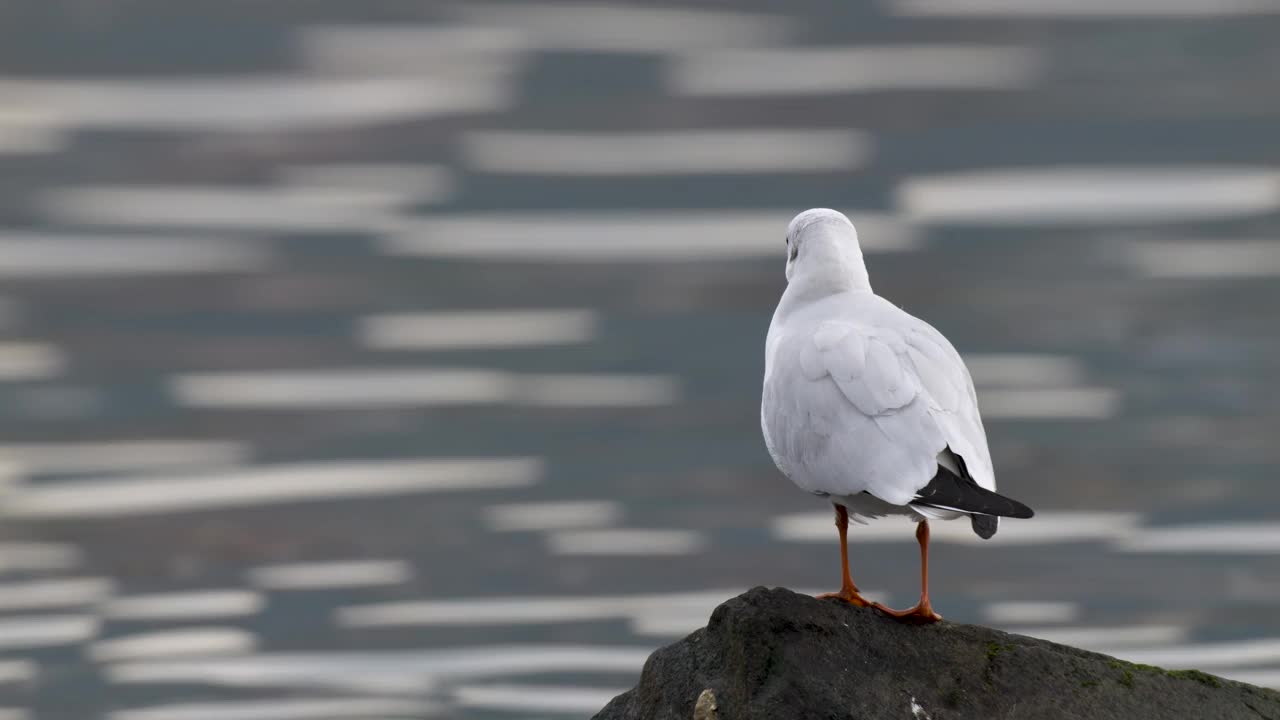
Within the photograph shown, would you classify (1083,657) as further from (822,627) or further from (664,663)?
(664,663)

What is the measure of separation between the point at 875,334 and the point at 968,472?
102cm

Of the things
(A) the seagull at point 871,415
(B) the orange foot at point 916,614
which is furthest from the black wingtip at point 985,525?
(B) the orange foot at point 916,614

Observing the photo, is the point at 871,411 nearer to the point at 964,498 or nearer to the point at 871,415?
the point at 871,415

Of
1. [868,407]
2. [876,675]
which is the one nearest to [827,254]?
[868,407]

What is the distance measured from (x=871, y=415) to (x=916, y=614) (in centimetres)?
122

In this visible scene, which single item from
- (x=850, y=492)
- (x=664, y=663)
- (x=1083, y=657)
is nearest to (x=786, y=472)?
(x=850, y=492)

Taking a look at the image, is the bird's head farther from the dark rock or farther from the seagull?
the dark rock

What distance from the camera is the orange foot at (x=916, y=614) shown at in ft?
31.2

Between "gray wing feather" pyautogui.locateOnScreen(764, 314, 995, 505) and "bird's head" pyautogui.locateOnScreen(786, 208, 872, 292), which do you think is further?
"bird's head" pyautogui.locateOnScreen(786, 208, 872, 292)

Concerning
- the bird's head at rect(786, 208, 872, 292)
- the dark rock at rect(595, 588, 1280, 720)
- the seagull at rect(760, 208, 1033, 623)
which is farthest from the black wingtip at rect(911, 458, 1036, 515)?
the bird's head at rect(786, 208, 872, 292)

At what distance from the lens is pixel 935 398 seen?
9117mm

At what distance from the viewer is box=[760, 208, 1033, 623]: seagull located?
28.5 ft

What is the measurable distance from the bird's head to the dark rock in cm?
186

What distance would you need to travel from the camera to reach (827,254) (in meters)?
10.1
